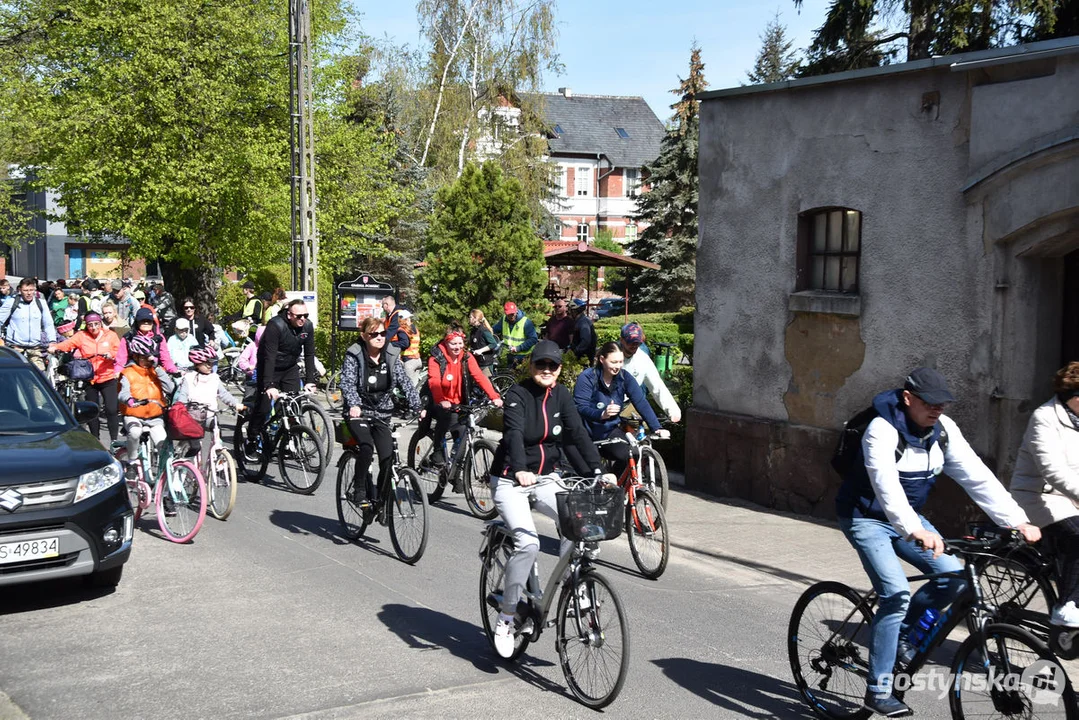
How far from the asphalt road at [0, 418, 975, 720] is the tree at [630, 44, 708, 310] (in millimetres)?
32129

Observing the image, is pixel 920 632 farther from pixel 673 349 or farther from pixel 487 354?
pixel 673 349

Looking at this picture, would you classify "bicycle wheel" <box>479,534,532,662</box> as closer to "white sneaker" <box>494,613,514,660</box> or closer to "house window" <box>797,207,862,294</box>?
"white sneaker" <box>494,613,514,660</box>

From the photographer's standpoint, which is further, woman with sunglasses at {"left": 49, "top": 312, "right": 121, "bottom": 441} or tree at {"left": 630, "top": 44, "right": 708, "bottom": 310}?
tree at {"left": 630, "top": 44, "right": 708, "bottom": 310}

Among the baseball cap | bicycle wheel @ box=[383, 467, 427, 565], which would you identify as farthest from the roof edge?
bicycle wheel @ box=[383, 467, 427, 565]

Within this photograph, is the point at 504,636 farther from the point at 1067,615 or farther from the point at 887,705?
the point at 1067,615

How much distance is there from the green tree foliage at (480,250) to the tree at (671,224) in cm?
1333

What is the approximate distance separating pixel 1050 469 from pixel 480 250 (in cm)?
2262

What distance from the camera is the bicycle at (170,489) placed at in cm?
933

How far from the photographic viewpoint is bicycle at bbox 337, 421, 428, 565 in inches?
339

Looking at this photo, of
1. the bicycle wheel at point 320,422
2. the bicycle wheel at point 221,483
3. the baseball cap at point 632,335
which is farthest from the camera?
the bicycle wheel at point 320,422

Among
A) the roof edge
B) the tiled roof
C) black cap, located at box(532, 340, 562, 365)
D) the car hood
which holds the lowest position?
the car hood

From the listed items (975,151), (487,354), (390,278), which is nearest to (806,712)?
(975,151)

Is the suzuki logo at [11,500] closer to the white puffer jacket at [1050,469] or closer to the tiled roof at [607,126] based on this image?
the white puffer jacket at [1050,469]

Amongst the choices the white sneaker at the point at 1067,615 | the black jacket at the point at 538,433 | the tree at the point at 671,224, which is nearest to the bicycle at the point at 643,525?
the black jacket at the point at 538,433
